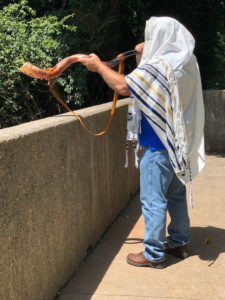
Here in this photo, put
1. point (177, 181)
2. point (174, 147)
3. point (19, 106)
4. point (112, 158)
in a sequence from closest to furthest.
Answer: point (174, 147), point (177, 181), point (112, 158), point (19, 106)

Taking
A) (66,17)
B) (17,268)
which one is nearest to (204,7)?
(66,17)

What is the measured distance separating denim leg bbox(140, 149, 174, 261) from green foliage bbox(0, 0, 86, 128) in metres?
4.77

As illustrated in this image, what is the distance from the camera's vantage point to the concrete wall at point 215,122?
9.12 meters

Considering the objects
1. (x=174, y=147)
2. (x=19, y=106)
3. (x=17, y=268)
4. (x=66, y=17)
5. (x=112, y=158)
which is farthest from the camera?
(x=19, y=106)

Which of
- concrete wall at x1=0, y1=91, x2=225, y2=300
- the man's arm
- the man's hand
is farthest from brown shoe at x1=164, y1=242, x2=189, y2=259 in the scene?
the man's hand

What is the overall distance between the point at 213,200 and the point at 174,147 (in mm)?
2437

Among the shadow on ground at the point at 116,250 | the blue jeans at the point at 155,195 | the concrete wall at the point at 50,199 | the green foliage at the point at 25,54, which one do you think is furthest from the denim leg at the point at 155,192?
the green foliage at the point at 25,54

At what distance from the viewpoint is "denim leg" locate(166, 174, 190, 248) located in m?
4.18

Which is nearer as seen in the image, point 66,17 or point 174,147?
point 174,147

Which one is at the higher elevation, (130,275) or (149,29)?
(149,29)

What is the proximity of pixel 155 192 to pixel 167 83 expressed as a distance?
846 millimetres

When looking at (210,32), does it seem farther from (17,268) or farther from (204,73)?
(17,268)

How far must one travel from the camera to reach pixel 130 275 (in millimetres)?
3891

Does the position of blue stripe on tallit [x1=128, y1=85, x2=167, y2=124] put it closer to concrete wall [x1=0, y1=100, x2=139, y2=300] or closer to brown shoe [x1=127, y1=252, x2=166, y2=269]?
concrete wall [x1=0, y1=100, x2=139, y2=300]
